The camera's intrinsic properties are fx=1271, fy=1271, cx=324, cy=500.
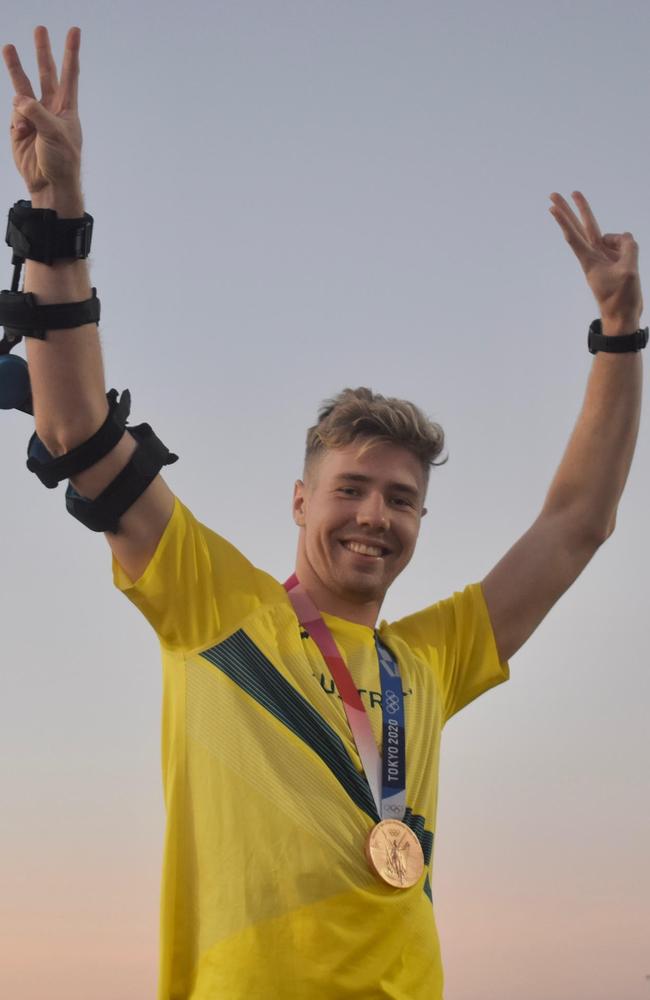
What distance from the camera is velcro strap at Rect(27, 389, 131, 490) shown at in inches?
171

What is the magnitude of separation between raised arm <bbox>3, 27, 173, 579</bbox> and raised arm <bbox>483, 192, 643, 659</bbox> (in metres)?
2.23

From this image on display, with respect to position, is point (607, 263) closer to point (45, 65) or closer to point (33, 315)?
point (45, 65)

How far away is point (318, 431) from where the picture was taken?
229 inches

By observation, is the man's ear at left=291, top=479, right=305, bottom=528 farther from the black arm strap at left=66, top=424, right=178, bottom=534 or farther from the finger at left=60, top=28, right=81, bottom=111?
the finger at left=60, top=28, right=81, bottom=111

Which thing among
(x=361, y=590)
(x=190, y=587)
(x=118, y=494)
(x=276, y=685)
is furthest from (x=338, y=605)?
(x=118, y=494)

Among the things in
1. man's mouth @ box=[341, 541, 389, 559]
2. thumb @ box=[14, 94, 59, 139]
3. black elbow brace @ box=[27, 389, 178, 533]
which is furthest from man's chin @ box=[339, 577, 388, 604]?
thumb @ box=[14, 94, 59, 139]

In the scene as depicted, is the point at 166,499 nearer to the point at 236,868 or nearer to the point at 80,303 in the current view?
the point at 80,303

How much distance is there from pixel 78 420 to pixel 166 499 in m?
0.53

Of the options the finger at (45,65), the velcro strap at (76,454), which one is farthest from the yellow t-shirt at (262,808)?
the finger at (45,65)

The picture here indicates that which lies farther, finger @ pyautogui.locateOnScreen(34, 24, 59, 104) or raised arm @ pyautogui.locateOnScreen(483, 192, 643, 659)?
raised arm @ pyautogui.locateOnScreen(483, 192, 643, 659)

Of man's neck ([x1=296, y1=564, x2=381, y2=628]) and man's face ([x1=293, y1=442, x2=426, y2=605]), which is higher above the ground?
man's face ([x1=293, y1=442, x2=426, y2=605])

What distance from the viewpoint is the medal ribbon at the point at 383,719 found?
4.87m

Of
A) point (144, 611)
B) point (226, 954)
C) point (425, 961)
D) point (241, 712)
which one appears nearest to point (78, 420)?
point (144, 611)

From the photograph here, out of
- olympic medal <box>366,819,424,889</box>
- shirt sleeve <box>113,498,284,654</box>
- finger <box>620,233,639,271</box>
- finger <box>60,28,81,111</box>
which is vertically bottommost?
olympic medal <box>366,819,424,889</box>
